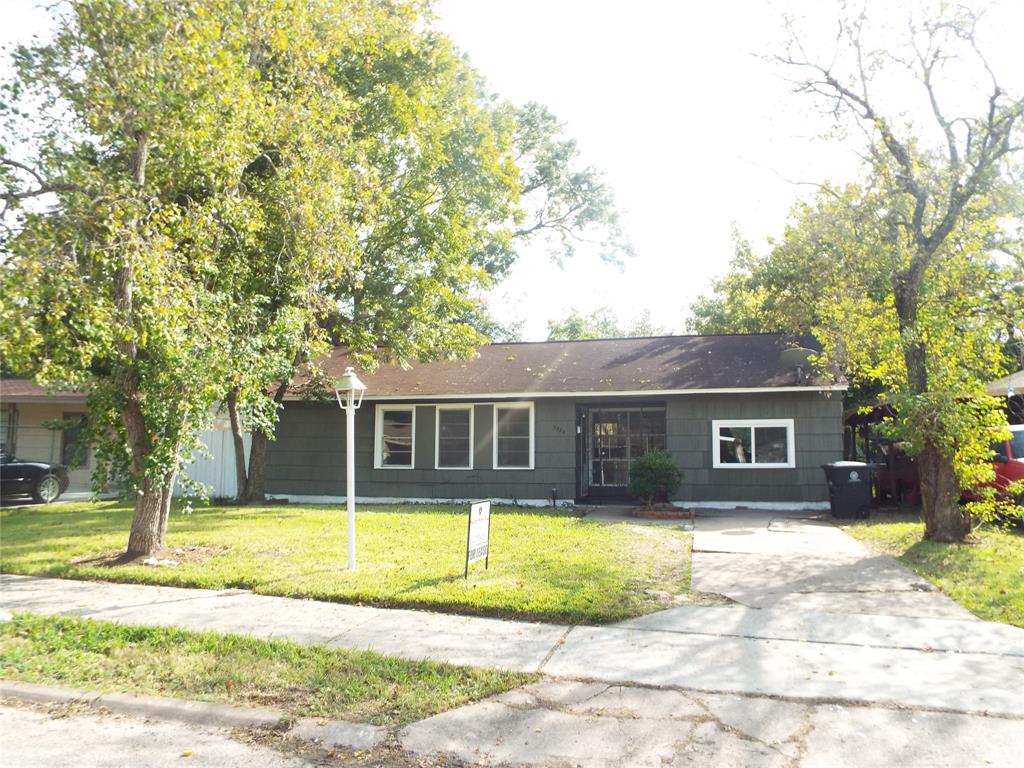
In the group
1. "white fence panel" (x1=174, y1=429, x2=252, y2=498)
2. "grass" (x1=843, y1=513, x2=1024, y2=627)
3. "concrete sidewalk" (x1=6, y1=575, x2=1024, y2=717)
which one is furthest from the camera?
"white fence panel" (x1=174, y1=429, x2=252, y2=498)

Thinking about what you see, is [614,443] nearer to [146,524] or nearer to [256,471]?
Result: [256,471]

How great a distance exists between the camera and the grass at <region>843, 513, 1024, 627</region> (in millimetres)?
7000

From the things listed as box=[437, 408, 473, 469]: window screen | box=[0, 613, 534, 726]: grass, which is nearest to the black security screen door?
box=[437, 408, 473, 469]: window screen

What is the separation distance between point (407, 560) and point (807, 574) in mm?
4791

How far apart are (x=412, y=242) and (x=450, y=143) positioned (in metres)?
2.78

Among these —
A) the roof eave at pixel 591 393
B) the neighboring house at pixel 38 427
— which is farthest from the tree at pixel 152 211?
the neighboring house at pixel 38 427

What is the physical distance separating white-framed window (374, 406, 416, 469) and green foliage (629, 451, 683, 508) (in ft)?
19.2

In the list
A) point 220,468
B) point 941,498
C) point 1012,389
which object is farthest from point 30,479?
point 1012,389

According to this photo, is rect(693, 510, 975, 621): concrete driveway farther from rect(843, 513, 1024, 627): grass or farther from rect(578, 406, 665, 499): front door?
rect(578, 406, 665, 499): front door

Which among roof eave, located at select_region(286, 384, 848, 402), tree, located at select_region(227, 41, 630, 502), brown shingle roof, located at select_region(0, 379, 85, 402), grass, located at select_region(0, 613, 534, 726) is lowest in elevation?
grass, located at select_region(0, 613, 534, 726)

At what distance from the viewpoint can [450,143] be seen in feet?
56.4

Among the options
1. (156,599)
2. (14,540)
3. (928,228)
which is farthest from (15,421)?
(928,228)

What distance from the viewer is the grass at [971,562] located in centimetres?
700

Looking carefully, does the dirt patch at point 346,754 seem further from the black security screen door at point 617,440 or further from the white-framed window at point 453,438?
the black security screen door at point 617,440
